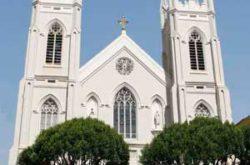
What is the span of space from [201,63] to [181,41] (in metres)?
2.82

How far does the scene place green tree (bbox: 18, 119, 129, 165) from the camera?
79.3 feet

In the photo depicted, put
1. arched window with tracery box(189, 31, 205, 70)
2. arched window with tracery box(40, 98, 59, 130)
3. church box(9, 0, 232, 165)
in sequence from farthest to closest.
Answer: arched window with tracery box(189, 31, 205, 70), church box(9, 0, 232, 165), arched window with tracery box(40, 98, 59, 130)

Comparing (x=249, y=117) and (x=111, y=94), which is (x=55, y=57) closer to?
(x=111, y=94)

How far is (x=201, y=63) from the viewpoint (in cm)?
3678

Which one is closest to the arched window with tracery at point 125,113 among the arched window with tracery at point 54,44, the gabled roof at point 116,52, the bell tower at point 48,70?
the gabled roof at point 116,52

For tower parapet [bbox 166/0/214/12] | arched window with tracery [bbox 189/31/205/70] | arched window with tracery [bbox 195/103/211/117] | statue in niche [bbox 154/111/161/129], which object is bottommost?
statue in niche [bbox 154/111/161/129]

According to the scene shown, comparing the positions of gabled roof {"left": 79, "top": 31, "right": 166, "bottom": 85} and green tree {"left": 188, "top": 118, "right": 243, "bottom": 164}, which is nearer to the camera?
green tree {"left": 188, "top": 118, "right": 243, "bottom": 164}

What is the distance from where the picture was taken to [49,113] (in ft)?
108

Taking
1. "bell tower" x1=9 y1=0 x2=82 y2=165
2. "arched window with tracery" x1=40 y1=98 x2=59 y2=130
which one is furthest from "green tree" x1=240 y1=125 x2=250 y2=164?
"arched window with tracery" x1=40 y1=98 x2=59 y2=130

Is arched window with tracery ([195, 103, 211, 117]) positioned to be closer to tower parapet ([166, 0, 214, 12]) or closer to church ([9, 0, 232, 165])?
church ([9, 0, 232, 165])

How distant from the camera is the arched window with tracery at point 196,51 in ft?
120

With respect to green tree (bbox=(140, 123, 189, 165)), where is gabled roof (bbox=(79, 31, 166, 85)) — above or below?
above

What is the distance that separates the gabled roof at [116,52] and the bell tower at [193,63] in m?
1.46

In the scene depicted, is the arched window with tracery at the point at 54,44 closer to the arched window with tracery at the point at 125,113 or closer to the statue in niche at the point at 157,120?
the arched window with tracery at the point at 125,113
